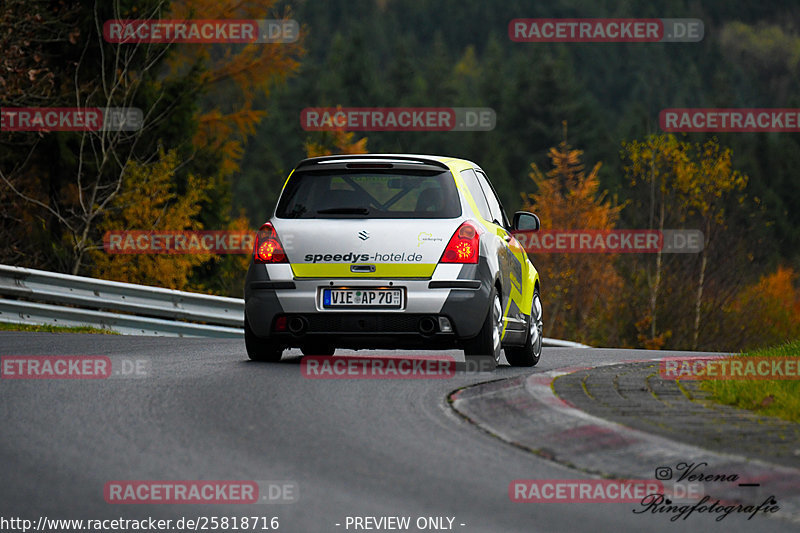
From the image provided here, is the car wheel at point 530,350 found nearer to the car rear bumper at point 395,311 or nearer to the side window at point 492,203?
the side window at point 492,203

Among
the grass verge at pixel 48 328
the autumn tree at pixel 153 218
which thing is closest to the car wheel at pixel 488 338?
the grass verge at pixel 48 328

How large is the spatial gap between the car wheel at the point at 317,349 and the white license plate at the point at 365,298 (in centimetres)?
123

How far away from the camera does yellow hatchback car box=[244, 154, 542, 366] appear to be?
10.2 metres

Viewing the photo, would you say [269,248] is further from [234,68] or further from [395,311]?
[234,68]

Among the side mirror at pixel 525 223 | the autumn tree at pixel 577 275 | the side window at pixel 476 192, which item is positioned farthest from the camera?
the autumn tree at pixel 577 275

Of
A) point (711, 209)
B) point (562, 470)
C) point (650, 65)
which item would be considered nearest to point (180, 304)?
point (562, 470)

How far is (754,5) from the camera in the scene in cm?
16188

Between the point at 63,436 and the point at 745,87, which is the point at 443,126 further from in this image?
the point at 63,436

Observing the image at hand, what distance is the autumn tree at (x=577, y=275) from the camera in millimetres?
47156

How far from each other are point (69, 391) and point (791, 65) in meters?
157

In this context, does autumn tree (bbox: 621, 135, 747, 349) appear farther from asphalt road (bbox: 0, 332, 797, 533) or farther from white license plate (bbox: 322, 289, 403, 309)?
asphalt road (bbox: 0, 332, 797, 533)

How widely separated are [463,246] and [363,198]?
0.94 m

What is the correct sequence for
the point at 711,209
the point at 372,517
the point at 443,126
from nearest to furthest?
1. the point at 372,517
2. the point at 711,209
3. the point at 443,126

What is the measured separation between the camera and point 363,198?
34.5 feet
